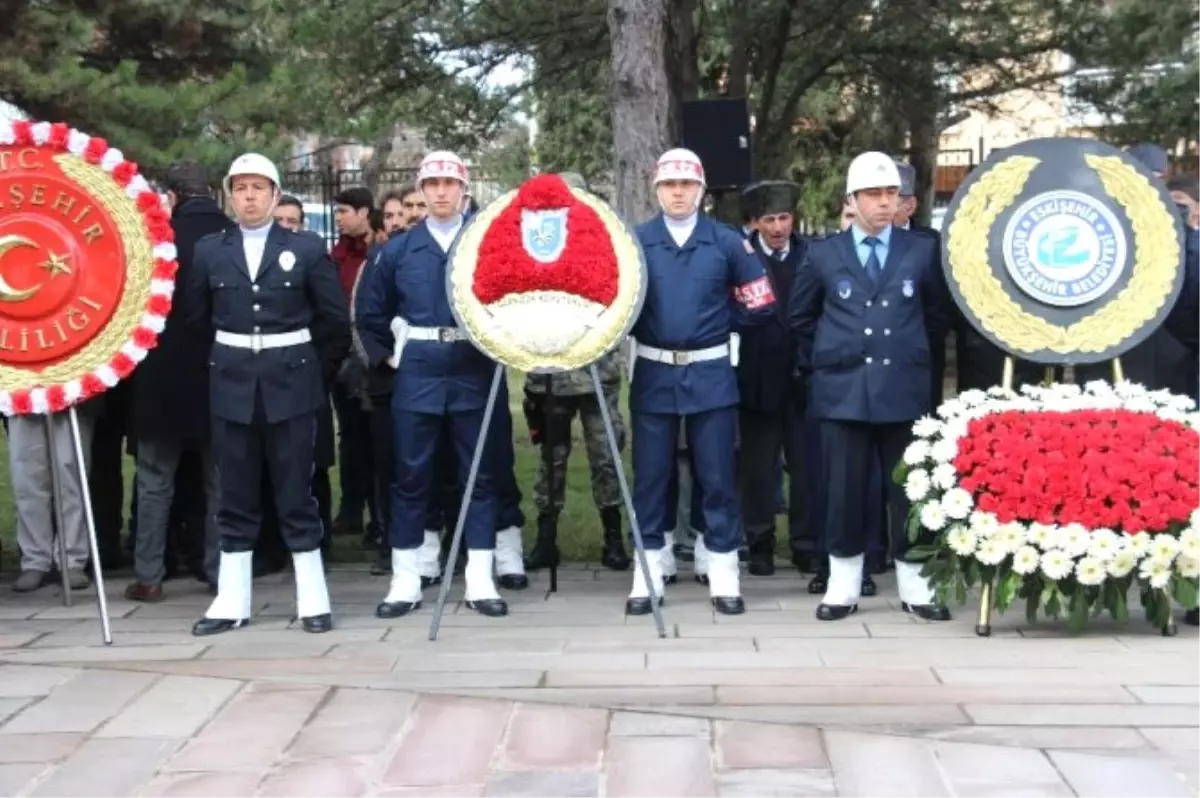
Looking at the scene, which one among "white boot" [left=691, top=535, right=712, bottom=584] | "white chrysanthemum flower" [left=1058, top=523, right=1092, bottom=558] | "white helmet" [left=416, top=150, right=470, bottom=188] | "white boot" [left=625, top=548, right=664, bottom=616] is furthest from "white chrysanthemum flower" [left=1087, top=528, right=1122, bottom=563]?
"white helmet" [left=416, top=150, right=470, bottom=188]

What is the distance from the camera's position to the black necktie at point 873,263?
6.76 metres

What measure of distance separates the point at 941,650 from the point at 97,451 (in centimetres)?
424

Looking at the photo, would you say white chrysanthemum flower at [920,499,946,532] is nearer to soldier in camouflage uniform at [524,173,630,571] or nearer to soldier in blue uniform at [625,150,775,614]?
soldier in blue uniform at [625,150,775,614]

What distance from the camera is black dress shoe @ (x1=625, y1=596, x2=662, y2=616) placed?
22.7 ft

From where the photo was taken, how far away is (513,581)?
7.64 m

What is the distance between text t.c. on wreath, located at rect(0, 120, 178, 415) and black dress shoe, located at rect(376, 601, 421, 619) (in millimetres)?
1448

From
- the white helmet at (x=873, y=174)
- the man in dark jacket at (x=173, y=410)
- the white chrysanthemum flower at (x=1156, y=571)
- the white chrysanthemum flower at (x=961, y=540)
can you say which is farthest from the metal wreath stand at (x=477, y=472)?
the white chrysanthemum flower at (x=1156, y=571)

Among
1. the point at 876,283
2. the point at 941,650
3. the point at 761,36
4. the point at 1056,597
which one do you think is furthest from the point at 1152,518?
the point at 761,36

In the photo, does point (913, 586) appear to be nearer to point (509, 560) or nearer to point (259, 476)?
point (509, 560)

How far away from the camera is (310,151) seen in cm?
1770

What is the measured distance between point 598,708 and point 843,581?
1.90 metres

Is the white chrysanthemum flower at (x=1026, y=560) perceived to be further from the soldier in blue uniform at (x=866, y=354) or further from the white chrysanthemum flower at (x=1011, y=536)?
the soldier in blue uniform at (x=866, y=354)

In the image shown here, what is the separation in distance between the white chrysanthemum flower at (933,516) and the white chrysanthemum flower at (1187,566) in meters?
0.87

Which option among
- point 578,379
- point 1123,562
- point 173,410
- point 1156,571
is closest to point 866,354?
point 1123,562
